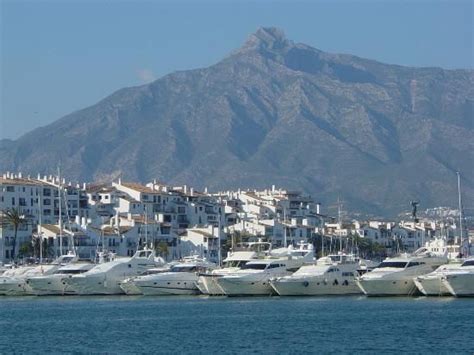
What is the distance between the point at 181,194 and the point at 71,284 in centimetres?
7929

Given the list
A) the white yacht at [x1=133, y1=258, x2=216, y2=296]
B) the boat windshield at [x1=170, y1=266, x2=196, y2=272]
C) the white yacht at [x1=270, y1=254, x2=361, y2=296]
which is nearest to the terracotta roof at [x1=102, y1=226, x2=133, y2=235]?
the white yacht at [x1=133, y1=258, x2=216, y2=296]

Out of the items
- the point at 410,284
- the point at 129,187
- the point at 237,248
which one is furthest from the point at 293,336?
the point at 129,187

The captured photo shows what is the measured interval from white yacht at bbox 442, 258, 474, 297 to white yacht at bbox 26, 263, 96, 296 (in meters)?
33.9

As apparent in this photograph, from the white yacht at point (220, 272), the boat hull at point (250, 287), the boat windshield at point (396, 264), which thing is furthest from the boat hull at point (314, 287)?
the white yacht at point (220, 272)

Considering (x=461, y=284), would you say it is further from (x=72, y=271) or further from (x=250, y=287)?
(x=72, y=271)

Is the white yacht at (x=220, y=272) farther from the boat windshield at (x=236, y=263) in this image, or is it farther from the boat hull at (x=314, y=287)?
the boat hull at (x=314, y=287)

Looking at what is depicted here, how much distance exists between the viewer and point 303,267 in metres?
101

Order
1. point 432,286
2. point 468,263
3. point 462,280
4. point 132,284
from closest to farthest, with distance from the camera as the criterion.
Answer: point 462,280, point 468,263, point 432,286, point 132,284

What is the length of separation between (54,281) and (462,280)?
36335mm

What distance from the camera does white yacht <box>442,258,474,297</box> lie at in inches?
3494

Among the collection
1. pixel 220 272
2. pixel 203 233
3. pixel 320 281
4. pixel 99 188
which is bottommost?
pixel 320 281

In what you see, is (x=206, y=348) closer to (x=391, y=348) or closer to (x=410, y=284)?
(x=391, y=348)

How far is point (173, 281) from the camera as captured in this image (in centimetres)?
10644

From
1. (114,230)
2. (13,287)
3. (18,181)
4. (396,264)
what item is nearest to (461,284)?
(396,264)
